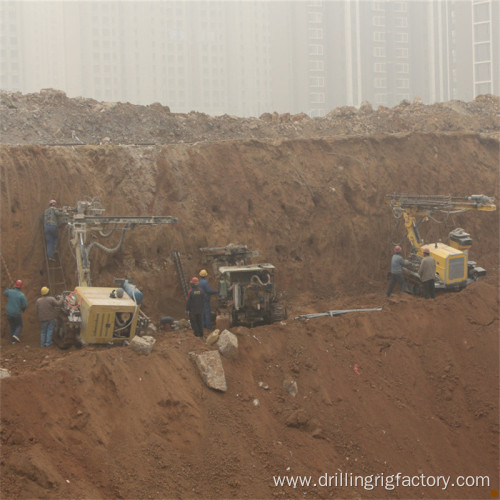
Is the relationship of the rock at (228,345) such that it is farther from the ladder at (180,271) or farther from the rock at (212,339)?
the ladder at (180,271)

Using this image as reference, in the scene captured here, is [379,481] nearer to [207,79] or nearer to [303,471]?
[303,471]

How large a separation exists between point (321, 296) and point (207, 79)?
1824cm

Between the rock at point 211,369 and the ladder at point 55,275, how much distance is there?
5134 millimetres

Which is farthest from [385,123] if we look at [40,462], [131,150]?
[40,462]

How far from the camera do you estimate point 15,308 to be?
1472 centimetres

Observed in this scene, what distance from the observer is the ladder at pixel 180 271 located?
18141 millimetres

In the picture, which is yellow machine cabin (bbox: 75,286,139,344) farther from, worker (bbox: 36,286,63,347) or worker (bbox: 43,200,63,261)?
worker (bbox: 43,200,63,261)

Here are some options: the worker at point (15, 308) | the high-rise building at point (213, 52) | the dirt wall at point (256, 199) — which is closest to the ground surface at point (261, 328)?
the dirt wall at point (256, 199)

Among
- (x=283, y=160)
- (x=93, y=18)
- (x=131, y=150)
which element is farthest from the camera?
(x=93, y=18)

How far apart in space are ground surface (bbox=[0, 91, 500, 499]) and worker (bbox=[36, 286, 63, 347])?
0.46 metres

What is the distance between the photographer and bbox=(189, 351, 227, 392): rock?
13125 mm

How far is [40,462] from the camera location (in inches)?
408

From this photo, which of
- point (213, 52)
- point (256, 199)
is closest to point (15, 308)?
point (256, 199)

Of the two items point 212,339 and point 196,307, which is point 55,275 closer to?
point 196,307
